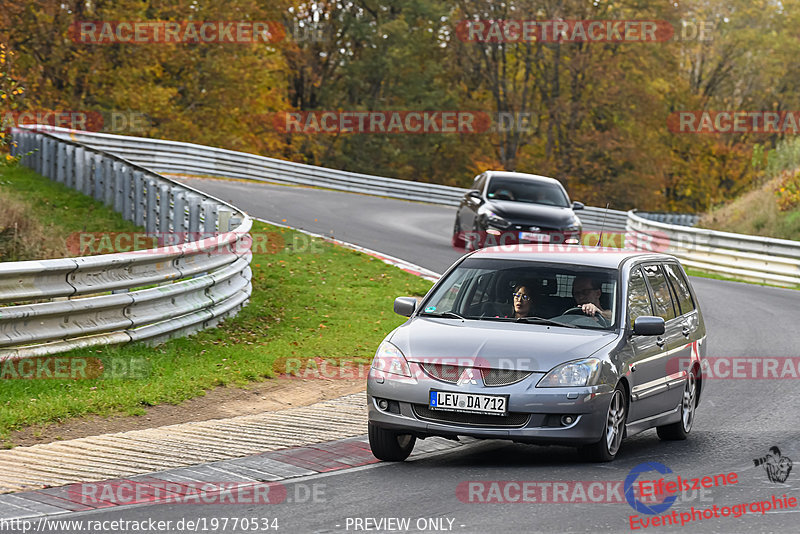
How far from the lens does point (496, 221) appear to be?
22.8 metres

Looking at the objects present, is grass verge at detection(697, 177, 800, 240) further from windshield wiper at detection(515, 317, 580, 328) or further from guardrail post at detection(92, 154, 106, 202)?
windshield wiper at detection(515, 317, 580, 328)

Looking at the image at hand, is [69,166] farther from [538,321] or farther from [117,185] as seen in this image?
[538,321]

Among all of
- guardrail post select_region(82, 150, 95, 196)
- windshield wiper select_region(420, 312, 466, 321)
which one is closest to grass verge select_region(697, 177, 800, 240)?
guardrail post select_region(82, 150, 95, 196)

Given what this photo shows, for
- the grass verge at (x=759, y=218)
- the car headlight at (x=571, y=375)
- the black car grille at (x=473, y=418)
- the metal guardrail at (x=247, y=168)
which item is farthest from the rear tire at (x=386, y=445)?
the grass verge at (x=759, y=218)

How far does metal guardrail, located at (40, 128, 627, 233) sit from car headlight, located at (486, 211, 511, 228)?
13.1 m

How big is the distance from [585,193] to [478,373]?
5814cm

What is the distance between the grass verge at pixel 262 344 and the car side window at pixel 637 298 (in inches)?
157

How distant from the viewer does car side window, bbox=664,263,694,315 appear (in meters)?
10.8

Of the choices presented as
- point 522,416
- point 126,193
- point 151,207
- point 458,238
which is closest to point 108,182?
point 126,193

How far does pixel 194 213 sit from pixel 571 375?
448 inches

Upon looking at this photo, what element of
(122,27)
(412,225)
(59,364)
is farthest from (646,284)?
(122,27)

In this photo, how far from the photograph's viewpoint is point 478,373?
27.1ft

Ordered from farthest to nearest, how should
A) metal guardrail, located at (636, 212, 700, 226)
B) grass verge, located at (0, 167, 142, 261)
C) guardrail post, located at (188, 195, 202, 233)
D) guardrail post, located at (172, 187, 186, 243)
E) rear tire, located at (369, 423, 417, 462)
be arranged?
metal guardrail, located at (636, 212, 700, 226), guardrail post, located at (172, 187, 186, 243), guardrail post, located at (188, 195, 202, 233), grass verge, located at (0, 167, 142, 261), rear tire, located at (369, 423, 417, 462)

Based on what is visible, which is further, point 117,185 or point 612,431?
point 117,185
